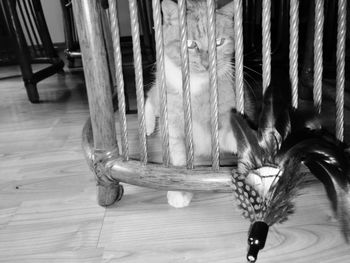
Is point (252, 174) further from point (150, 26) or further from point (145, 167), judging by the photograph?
point (150, 26)

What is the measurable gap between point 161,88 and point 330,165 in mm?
381

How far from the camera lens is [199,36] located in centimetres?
106

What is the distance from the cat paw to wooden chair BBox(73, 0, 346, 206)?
0.29 feet

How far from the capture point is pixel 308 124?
0.76 m

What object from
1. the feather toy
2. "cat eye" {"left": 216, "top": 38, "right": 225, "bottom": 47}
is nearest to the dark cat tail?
the feather toy

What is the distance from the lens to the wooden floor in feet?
2.44

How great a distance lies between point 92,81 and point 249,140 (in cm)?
38

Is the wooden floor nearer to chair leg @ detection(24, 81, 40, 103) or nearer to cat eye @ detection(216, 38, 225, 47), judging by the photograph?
cat eye @ detection(216, 38, 225, 47)

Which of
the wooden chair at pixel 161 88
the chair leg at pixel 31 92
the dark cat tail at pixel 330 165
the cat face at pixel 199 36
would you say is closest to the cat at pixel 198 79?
the cat face at pixel 199 36

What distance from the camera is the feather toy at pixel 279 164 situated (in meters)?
0.63

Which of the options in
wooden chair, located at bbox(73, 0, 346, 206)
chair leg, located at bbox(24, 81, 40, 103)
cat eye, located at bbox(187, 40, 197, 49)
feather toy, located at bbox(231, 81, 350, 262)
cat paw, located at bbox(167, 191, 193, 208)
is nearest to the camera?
feather toy, located at bbox(231, 81, 350, 262)

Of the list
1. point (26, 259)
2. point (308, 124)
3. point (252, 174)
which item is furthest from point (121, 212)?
point (308, 124)

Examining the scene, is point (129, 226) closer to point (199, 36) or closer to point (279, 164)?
point (279, 164)

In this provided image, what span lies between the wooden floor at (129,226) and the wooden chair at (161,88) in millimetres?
93
